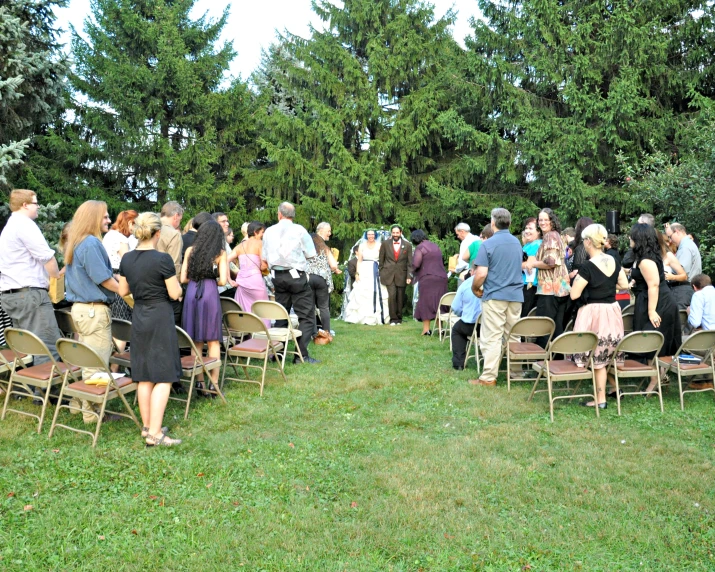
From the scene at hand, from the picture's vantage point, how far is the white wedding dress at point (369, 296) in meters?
12.8

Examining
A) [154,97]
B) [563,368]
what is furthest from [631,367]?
[154,97]

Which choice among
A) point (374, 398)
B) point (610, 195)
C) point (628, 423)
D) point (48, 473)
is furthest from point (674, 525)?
point (610, 195)


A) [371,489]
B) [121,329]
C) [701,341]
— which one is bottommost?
[371,489]

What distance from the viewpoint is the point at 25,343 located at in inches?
204

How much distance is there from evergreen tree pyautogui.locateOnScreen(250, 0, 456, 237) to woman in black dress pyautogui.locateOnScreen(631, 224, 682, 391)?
10023mm

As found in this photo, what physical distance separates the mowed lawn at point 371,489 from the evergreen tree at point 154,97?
37.9 feet

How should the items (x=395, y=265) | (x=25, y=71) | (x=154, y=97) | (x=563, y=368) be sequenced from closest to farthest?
(x=563, y=368) < (x=25, y=71) < (x=395, y=265) < (x=154, y=97)

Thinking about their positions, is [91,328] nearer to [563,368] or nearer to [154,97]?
[563,368]

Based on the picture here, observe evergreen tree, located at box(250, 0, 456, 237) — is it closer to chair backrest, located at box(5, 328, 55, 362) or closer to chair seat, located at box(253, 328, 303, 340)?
chair seat, located at box(253, 328, 303, 340)

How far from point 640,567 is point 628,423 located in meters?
2.59

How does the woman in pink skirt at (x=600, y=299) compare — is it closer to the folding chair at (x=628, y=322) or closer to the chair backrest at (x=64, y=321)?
the folding chair at (x=628, y=322)

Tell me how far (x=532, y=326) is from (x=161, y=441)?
12.5 ft

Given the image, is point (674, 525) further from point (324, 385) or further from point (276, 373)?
point (276, 373)

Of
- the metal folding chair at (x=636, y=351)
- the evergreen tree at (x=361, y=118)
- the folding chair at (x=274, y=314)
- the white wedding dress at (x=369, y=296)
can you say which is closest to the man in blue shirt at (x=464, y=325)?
the metal folding chair at (x=636, y=351)
